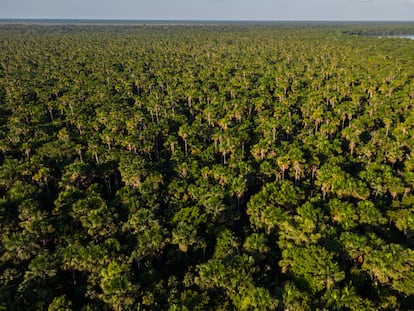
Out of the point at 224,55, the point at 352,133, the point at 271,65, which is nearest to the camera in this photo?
the point at 352,133

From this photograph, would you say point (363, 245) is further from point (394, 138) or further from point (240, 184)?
point (394, 138)

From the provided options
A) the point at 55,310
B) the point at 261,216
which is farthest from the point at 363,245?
the point at 55,310

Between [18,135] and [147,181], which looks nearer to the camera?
[147,181]

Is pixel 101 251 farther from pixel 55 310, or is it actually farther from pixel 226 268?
pixel 226 268

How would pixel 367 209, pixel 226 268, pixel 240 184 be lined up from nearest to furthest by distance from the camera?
pixel 226 268, pixel 367 209, pixel 240 184

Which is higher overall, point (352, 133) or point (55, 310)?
point (352, 133)

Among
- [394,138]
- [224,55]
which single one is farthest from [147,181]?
[224,55]
